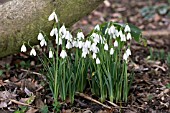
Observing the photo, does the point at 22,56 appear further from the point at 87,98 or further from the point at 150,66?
the point at 150,66

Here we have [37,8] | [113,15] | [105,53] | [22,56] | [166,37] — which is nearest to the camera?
[105,53]

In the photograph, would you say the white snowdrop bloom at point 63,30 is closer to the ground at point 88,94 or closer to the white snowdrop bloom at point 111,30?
the white snowdrop bloom at point 111,30

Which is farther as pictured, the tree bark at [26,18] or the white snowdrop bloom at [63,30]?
the tree bark at [26,18]

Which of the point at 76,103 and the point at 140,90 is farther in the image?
the point at 140,90

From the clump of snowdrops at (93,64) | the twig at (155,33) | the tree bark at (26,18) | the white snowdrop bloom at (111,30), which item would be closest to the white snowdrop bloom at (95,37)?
A: the clump of snowdrops at (93,64)

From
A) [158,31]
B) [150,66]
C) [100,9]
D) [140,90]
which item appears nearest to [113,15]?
[100,9]

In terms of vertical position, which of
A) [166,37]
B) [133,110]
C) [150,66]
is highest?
[166,37]

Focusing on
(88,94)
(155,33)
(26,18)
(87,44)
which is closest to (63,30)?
(87,44)
